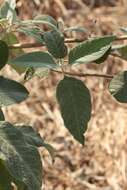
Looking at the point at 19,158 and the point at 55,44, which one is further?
the point at 55,44

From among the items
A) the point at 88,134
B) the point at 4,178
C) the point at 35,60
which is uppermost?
the point at 35,60

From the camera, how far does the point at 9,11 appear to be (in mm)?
732

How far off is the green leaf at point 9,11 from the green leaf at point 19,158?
6.9 inches

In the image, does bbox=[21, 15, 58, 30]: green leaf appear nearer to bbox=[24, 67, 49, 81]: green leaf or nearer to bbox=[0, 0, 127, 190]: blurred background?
bbox=[24, 67, 49, 81]: green leaf

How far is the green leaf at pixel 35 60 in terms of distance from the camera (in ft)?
2.06

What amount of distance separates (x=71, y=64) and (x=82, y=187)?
2033 mm

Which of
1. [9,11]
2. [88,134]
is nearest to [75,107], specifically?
[9,11]

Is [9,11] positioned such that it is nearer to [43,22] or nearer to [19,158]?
[43,22]

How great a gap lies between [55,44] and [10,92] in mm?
82

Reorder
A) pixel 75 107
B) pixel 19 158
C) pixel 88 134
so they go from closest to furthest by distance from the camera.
Result: pixel 19 158
pixel 75 107
pixel 88 134

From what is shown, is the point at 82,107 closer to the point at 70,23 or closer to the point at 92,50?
the point at 92,50

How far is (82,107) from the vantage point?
2.15 feet

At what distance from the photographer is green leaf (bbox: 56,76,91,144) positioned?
2.13 ft

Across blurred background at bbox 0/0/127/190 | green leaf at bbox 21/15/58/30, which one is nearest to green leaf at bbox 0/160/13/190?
green leaf at bbox 21/15/58/30
